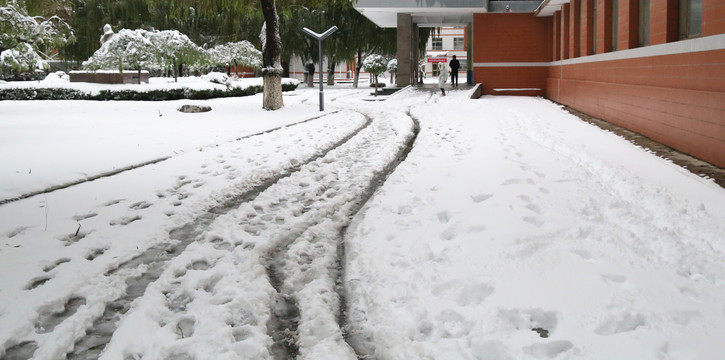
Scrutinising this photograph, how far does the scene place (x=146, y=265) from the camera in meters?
4.45

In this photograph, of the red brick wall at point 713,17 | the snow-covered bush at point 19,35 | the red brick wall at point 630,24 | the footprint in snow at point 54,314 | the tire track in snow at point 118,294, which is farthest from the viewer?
the snow-covered bush at point 19,35

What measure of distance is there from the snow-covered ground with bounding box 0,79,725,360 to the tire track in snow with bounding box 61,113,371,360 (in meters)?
0.02

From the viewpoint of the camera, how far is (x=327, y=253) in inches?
186

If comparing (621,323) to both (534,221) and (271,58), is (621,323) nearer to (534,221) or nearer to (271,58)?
(534,221)

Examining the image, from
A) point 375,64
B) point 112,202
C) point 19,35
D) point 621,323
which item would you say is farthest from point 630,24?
point 375,64

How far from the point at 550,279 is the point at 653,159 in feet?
16.9

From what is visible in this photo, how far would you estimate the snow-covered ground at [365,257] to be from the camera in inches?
128

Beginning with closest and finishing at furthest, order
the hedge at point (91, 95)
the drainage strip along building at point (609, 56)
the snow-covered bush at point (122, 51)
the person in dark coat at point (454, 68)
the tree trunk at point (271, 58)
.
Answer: the drainage strip along building at point (609, 56) < the tree trunk at point (271, 58) < the hedge at point (91, 95) < the snow-covered bush at point (122, 51) < the person in dark coat at point (454, 68)

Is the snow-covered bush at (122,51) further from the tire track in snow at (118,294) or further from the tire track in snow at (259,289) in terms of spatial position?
the tire track in snow at (259,289)

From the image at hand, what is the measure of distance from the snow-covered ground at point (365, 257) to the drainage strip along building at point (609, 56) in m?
1.07

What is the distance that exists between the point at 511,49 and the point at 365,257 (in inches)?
915

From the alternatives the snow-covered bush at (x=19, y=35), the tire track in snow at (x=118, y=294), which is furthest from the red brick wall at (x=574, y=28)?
the snow-covered bush at (x=19, y=35)

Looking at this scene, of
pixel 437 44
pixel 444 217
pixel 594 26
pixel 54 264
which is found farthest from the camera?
pixel 437 44

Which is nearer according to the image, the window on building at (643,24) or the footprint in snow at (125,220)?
the footprint in snow at (125,220)
